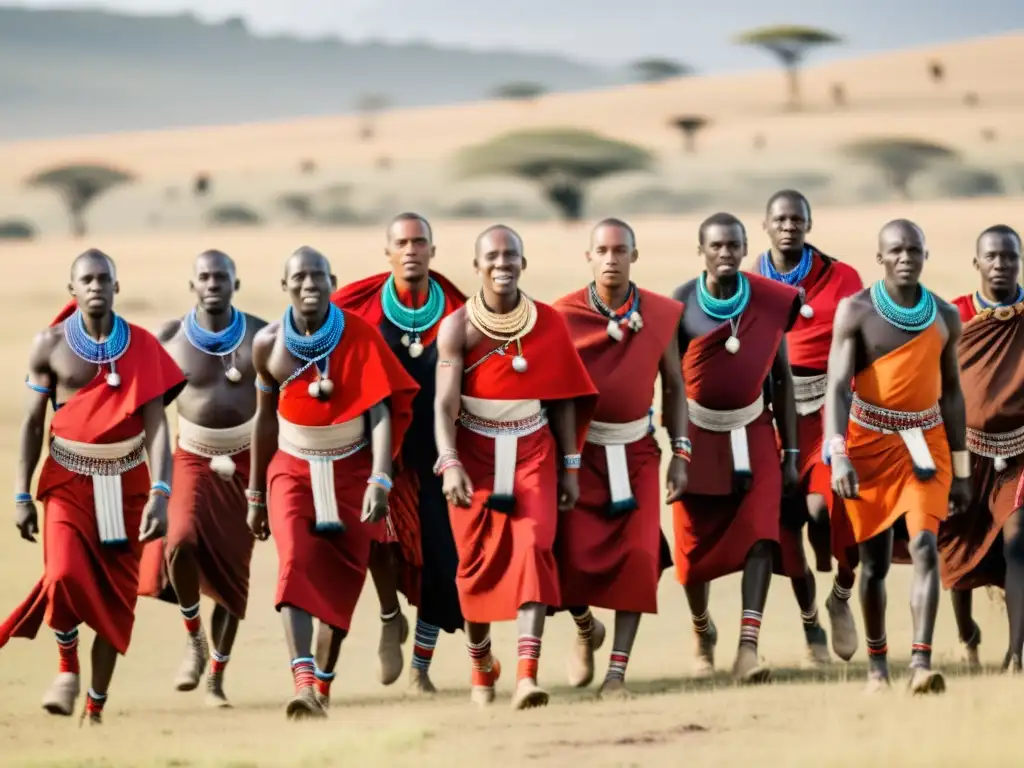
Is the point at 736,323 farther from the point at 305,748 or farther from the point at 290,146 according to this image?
the point at 290,146

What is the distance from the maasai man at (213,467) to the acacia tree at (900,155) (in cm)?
5427

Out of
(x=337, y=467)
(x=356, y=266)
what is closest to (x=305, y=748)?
(x=337, y=467)

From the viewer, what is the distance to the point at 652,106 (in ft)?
309

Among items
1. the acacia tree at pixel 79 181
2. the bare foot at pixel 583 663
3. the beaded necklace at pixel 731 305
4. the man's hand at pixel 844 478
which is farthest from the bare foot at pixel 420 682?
the acacia tree at pixel 79 181

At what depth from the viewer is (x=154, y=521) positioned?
30.9 feet

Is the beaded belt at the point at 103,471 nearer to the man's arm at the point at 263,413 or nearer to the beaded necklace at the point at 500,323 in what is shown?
the man's arm at the point at 263,413

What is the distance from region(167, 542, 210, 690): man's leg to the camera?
10.7 metres

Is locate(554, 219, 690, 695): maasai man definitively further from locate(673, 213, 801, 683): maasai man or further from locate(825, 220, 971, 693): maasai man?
locate(825, 220, 971, 693): maasai man

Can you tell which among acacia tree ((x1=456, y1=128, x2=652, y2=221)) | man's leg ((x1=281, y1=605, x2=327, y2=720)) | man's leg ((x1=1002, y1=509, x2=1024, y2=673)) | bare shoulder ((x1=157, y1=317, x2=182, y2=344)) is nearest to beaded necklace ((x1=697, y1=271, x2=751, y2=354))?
man's leg ((x1=1002, y1=509, x2=1024, y2=673))

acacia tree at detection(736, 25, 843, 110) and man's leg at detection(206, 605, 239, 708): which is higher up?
acacia tree at detection(736, 25, 843, 110)

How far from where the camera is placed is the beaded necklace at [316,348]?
31.2ft

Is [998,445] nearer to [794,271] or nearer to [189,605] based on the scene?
[794,271]

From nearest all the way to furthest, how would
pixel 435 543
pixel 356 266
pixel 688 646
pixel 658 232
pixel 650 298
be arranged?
1. pixel 650 298
2. pixel 435 543
3. pixel 688 646
4. pixel 356 266
5. pixel 658 232

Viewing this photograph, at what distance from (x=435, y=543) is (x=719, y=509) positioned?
5.13 feet
